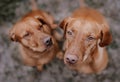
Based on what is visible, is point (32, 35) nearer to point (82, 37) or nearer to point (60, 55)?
point (82, 37)

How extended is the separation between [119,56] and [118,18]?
574mm

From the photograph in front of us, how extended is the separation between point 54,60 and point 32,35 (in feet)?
2.96

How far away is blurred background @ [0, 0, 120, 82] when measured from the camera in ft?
14.6

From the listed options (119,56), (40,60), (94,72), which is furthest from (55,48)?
(119,56)

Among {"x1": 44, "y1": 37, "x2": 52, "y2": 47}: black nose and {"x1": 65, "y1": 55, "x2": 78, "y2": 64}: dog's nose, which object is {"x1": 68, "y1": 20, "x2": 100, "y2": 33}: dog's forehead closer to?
{"x1": 65, "y1": 55, "x2": 78, "y2": 64}: dog's nose

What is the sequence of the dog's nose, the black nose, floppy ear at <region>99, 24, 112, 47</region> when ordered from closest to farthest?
1. the dog's nose
2. floppy ear at <region>99, 24, 112, 47</region>
3. the black nose

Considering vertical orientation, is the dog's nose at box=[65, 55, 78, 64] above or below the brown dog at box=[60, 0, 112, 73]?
below

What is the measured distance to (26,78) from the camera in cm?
457

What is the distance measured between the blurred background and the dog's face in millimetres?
771

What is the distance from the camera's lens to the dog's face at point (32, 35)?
3.77m

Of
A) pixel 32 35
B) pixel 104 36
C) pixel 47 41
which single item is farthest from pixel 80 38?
pixel 32 35

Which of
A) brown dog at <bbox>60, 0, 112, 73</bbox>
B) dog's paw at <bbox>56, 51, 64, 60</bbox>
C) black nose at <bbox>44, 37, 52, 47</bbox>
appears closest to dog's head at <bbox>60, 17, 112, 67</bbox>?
brown dog at <bbox>60, 0, 112, 73</bbox>

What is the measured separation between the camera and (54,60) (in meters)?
4.58

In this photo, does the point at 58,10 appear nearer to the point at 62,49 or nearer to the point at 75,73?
the point at 62,49
